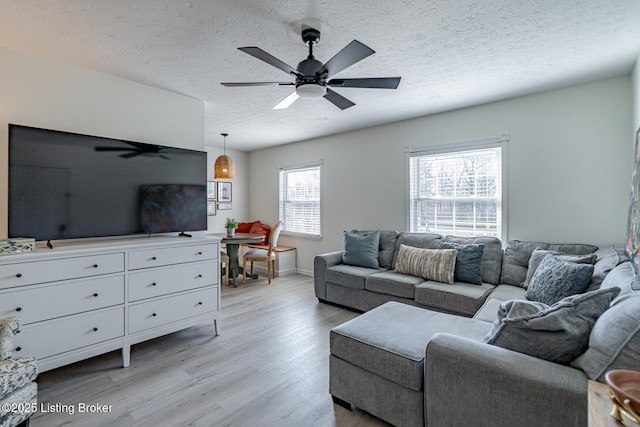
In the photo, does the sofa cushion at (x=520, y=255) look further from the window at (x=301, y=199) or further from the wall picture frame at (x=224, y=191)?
the wall picture frame at (x=224, y=191)

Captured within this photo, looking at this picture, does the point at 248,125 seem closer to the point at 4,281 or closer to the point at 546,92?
the point at 4,281

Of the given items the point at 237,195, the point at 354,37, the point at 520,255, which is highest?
the point at 354,37

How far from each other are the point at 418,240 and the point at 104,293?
11.0ft

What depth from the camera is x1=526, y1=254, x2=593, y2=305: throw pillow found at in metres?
2.18

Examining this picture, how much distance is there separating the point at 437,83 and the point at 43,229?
3.73m

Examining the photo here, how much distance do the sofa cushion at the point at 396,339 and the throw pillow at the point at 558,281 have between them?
0.68 metres

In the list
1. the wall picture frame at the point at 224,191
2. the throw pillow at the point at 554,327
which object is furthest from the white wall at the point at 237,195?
the throw pillow at the point at 554,327

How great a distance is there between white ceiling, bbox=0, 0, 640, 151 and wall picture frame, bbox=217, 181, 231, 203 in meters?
3.03

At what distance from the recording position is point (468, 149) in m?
3.71

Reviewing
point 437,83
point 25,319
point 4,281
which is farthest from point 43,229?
point 437,83

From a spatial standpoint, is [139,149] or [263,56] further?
[139,149]

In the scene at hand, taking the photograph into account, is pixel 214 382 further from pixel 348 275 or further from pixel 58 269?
pixel 348 275

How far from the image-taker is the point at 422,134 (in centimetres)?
411

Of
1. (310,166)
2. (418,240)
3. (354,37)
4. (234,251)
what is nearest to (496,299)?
(418,240)
